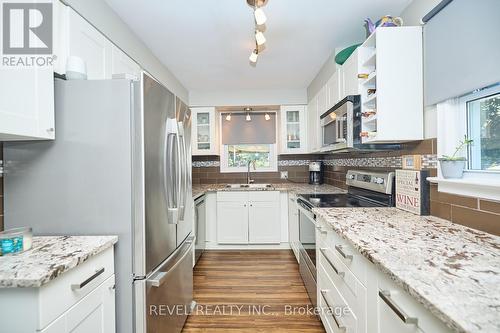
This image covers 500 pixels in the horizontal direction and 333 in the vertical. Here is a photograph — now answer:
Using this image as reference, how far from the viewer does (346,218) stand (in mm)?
1413

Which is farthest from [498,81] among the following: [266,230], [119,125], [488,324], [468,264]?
[266,230]

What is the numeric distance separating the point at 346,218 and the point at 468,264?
2.15 ft

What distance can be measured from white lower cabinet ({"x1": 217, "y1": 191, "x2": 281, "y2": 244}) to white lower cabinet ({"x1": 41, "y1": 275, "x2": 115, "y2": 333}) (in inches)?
84.5

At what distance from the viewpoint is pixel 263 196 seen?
10.7 ft

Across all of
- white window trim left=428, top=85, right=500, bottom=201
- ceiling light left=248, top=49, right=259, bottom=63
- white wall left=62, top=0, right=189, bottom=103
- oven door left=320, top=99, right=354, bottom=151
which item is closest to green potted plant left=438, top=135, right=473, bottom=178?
white window trim left=428, top=85, right=500, bottom=201

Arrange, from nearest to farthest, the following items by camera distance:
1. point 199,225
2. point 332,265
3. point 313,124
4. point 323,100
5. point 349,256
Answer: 1. point 349,256
2. point 332,265
3. point 323,100
4. point 199,225
5. point 313,124

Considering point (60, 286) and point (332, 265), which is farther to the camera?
point (332, 265)

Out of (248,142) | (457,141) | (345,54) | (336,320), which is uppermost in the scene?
(345,54)

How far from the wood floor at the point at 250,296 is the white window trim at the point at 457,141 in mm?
1340

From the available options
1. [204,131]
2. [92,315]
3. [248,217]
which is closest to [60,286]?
[92,315]

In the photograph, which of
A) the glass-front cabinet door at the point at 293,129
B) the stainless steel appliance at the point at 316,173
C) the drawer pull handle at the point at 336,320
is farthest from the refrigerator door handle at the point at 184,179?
the stainless steel appliance at the point at 316,173

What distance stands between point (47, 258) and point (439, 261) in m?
1.45

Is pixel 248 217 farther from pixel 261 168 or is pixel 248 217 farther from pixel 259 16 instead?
pixel 259 16

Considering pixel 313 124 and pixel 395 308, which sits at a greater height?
pixel 313 124
